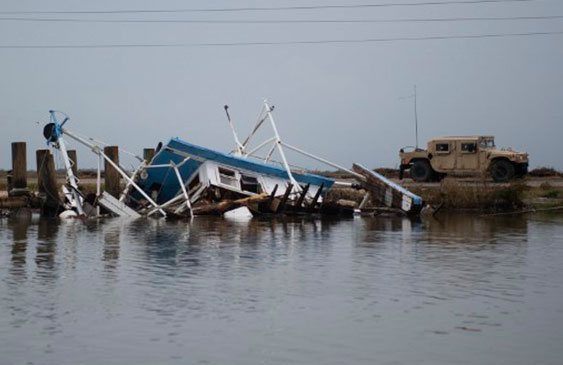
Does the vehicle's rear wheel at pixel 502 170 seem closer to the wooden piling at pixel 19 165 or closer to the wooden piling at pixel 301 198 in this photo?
the wooden piling at pixel 301 198

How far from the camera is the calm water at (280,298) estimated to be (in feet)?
42.2

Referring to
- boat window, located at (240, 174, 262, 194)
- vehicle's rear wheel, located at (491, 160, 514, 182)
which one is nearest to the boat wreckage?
boat window, located at (240, 174, 262, 194)

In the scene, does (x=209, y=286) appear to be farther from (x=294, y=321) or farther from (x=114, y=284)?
(x=294, y=321)

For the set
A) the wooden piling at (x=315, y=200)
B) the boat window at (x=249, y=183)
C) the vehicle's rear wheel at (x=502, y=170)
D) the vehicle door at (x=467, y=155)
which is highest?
the vehicle door at (x=467, y=155)

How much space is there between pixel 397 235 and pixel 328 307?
1231 centimetres

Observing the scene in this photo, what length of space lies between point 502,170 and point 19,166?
69.9 feet

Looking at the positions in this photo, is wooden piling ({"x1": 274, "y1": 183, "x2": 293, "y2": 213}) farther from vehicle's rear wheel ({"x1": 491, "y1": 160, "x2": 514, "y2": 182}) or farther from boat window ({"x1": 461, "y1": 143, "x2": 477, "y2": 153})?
boat window ({"x1": 461, "y1": 143, "x2": 477, "y2": 153})

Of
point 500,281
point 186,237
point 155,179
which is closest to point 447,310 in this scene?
point 500,281

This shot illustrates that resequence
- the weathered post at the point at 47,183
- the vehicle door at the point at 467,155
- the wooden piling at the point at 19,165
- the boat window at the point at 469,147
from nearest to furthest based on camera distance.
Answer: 1. the wooden piling at the point at 19,165
2. the weathered post at the point at 47,183
3. the vehicle door at the point at 467,155
4. the boat window at the point at 469,147

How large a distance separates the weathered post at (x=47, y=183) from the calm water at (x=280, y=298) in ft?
21.6

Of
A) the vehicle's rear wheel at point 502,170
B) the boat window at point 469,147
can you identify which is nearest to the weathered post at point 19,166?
the boat window at point 469,147

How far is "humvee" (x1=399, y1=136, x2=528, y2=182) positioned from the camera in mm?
44969

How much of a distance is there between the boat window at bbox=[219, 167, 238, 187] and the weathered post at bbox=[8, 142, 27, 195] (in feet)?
21.4

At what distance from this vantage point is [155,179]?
116ft
